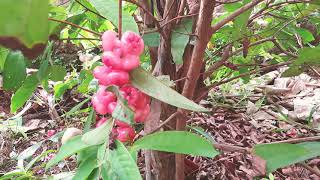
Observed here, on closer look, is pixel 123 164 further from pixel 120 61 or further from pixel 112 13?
pixel 112 13

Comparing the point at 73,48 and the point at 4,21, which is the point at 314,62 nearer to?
the point at 4,21

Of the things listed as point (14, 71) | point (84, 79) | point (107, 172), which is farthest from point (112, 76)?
point (84, 79)

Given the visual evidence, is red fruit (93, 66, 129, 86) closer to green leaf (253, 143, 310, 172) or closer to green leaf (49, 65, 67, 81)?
green leaf (253, 143, 310, 172)

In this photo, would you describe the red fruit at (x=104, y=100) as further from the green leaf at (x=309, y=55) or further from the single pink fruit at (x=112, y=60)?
the green leaf at (x=309, y=55)

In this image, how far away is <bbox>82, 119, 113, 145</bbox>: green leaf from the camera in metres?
0.47

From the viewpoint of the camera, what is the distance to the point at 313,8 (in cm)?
92

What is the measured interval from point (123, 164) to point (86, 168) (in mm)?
71

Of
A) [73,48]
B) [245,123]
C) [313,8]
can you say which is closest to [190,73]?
[313,8]

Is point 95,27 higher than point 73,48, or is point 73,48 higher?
point 95,27

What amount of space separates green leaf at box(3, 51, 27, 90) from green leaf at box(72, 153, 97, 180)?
1.02 feet

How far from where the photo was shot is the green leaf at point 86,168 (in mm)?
519

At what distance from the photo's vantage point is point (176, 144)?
1.79 ft

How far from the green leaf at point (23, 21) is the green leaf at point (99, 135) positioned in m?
0.26

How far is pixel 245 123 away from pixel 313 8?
2.30 ft
